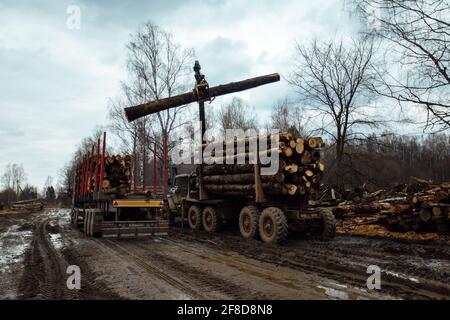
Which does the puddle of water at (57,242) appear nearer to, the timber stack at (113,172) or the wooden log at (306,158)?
the timber stack at (113,172)

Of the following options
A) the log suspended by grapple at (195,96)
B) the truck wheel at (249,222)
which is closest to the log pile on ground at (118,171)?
the log suspended by grapple at (195,96)

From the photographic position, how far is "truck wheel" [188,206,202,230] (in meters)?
14.9

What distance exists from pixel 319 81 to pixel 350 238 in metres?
11.9

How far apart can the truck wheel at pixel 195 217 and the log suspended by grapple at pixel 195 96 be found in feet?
13.9

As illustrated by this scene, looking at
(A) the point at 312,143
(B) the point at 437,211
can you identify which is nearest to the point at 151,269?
(A) the point at 312,143

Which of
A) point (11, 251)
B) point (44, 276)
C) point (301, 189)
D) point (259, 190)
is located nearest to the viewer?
point (44, 276)

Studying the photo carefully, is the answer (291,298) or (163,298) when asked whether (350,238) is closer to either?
(291,298)

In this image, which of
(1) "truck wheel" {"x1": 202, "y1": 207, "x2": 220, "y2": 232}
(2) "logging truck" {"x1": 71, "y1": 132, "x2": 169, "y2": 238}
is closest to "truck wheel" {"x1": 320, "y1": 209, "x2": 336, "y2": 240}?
(1) "truck wheel" {"x1": 202, "y1": 207, "x2": 220, "y2": 232}

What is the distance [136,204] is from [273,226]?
14.0 ft

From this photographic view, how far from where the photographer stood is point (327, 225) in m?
11.0

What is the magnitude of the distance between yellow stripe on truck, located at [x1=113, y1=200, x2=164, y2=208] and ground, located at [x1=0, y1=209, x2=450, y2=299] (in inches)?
44.7

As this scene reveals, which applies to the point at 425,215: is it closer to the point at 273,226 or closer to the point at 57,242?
the point at 273,226

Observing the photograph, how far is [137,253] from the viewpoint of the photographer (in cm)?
909

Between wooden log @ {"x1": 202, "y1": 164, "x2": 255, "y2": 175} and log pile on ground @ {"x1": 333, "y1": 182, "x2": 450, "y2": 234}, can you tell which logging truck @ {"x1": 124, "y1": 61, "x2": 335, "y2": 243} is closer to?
wooden log @ {"x1": 202, "y1": 164, "x2": 255, "y2": 175}
